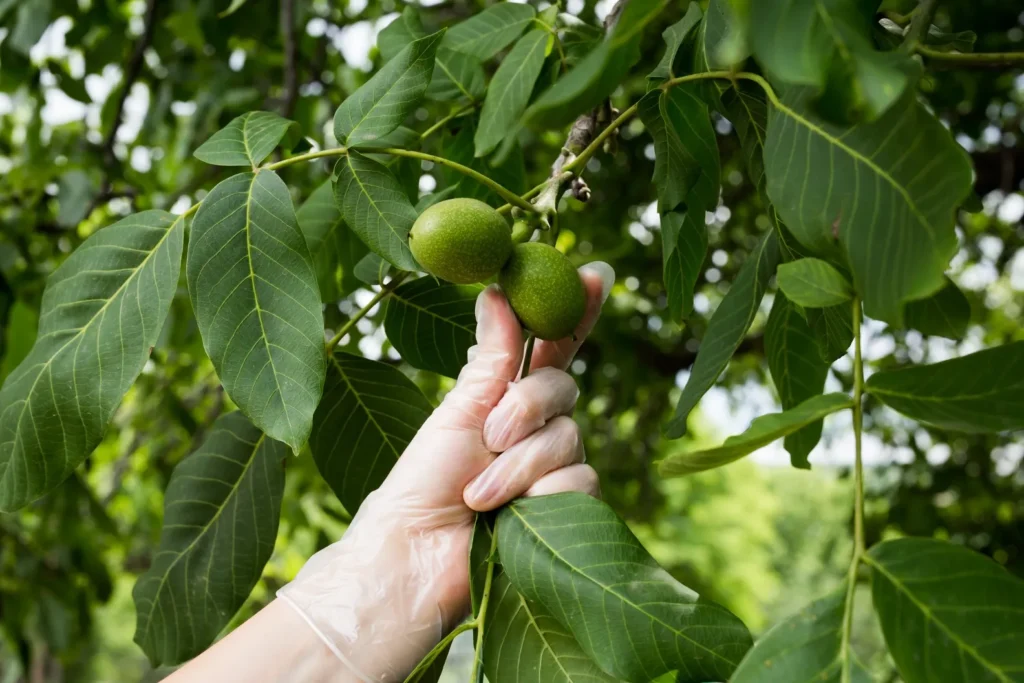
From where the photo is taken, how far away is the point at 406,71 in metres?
1.07

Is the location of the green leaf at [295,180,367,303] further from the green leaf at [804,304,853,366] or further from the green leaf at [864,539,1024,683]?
the green leaf at [864,539,1024,683]

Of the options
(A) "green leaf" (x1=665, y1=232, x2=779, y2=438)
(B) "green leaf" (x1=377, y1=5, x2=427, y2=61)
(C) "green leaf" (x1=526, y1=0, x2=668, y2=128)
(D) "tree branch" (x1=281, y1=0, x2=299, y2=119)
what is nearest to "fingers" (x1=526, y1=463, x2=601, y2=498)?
(A) "green leaf" (x1=665, y1=232, x2=779, y2=438)

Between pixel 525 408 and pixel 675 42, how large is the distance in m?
0.53

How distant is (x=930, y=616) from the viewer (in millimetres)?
633

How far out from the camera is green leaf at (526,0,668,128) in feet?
1.99

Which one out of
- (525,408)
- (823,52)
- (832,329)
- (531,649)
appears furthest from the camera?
(525,408)

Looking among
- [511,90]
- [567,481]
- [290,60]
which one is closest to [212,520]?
[567,481]

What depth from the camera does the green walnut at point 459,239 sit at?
950mm

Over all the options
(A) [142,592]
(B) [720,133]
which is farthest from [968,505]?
(A) [142,592]

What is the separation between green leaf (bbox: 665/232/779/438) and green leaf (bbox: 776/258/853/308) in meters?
0.32

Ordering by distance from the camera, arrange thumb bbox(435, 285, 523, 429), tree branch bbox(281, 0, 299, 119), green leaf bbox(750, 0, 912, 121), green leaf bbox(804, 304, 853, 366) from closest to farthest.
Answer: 1. green leaf bbox(750, 0, 912, 121)
2. green leaf bbox(804, 304, 853, 366)
3. thumb bbox(435, 285, 523, 429)
4. tree branch bbox(281, 0, 299, 119)

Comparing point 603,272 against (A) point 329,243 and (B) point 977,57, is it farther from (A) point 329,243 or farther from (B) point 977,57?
(B) point 977,57

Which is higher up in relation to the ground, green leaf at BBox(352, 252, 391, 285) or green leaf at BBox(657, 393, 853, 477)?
green leaf at BBox(657, 393, 853, 477)

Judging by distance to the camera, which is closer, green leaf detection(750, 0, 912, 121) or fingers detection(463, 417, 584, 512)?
green leaf detection(750, 0, 912, 121)
